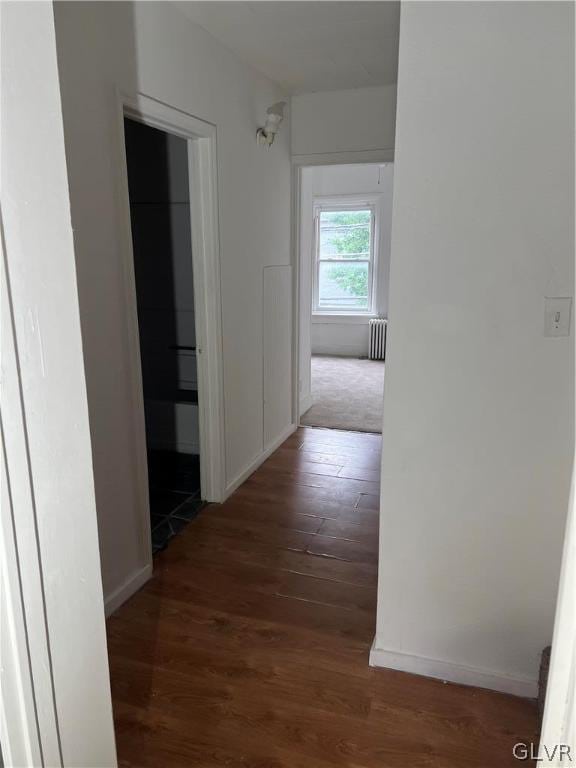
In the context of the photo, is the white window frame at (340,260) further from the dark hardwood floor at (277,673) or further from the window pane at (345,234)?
the dark hardwood floor at (277,673)

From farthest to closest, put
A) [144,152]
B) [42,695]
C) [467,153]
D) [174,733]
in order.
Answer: [144,152] < [174,733] < [467,153] < [42,695]

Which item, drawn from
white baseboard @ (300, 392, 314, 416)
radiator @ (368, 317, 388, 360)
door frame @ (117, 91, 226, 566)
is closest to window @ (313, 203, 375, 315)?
radiator @ (368, 317, 388, 360)

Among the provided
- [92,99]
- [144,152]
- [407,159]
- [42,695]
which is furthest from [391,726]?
[144,152]

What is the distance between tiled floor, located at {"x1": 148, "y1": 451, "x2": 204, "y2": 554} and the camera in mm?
3027

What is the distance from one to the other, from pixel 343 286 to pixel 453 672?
644 centimetres

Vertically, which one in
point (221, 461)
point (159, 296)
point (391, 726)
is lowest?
point (391, 726)

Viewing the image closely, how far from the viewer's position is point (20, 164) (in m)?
0.69

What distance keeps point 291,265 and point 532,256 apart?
9.20 ft

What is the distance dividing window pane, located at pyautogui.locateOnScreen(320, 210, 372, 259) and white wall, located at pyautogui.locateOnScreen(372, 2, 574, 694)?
617cm

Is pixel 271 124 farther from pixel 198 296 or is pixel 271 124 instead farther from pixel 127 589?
pixel 127 589

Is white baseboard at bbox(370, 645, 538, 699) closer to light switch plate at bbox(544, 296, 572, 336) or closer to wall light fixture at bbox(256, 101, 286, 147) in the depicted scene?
light switch plate at bbox(544, 296, 572, 336)

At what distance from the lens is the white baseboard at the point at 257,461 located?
346cm

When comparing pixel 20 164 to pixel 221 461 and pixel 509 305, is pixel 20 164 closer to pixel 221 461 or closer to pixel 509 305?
pixel 509 305

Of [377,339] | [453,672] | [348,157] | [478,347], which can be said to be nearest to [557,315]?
[478,347]
